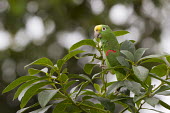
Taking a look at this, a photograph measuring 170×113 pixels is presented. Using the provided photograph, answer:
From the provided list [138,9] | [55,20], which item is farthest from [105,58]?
[138,9]

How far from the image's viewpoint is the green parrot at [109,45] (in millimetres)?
1095

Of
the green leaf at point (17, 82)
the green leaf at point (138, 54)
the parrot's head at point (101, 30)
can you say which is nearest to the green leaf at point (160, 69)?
the green leaf at point (138, 54)

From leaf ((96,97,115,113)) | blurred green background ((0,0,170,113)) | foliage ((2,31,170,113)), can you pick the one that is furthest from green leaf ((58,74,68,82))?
blurred green background ((0,0,170,113))

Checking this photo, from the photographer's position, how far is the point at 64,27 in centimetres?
399

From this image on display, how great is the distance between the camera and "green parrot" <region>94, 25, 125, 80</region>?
43.1 inches

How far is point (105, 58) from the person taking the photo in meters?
1.12

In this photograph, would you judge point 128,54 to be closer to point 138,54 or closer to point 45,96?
point 138,54

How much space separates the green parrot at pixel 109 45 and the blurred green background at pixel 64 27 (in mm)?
Answer: 2334

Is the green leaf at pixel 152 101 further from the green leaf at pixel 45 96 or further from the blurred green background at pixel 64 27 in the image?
the blurred green background at pixel 64 27

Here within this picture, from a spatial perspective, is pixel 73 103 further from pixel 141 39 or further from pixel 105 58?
pixel 141 39

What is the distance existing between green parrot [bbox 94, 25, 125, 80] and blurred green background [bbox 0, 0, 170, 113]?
2.33m

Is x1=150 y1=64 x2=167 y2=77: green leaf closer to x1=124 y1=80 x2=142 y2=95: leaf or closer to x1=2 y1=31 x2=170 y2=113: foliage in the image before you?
x1=2 y1=31 x2=170 y2=113: foliage

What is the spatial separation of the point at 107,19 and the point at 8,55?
121 cm

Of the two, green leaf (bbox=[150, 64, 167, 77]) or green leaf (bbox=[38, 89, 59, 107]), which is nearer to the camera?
green leaf (bbox=[38, 89, 59, 107])
